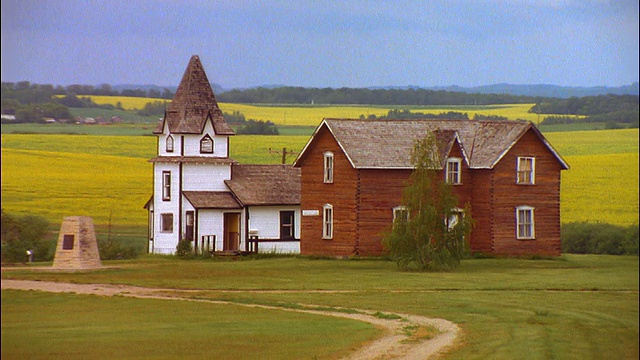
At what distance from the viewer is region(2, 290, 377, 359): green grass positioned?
93.7 feet

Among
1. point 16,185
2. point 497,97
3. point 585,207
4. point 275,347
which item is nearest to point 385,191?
point 585,207

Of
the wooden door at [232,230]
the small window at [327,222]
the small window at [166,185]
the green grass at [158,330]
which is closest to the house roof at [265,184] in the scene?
the wooden door at [232,230]

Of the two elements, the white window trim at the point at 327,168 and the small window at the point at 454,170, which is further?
the white window trim at the point at 327,168

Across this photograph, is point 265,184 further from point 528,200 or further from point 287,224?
point 528,200

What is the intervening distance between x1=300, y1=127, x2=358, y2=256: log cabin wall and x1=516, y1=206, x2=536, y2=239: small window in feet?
28.2

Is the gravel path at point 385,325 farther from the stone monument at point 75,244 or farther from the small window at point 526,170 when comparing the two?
the small window at point 526,170

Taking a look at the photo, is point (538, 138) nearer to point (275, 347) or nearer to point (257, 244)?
point (257, 244)

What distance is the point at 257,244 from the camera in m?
67.8

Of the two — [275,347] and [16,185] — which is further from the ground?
[16,185]

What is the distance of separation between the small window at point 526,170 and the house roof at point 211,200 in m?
15.1

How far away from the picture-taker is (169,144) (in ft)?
232

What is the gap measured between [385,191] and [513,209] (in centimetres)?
689

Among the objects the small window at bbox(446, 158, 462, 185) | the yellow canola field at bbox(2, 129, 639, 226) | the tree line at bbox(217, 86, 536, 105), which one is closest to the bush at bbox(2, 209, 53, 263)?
the yellow canola field at bbox(2, 129, 639, 226)

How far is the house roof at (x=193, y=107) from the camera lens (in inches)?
2788
